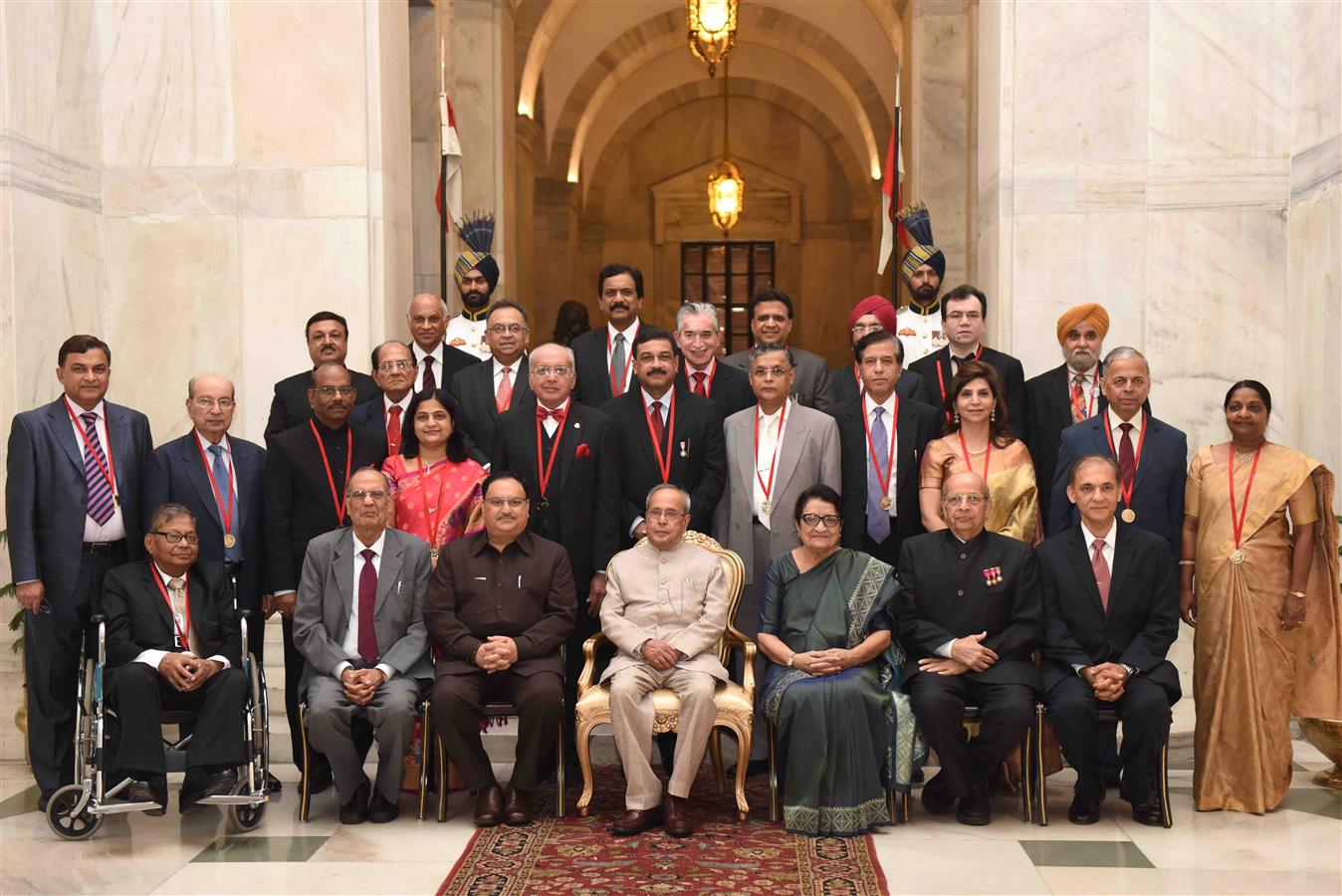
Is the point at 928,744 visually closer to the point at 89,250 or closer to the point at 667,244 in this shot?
the point at 89,250

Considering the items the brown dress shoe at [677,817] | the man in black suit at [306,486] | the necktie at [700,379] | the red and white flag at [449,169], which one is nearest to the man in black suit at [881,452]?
the necktie at [700,379]

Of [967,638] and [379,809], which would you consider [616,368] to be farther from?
[379,809]

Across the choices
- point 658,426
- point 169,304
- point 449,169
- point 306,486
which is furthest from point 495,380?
point 449,169

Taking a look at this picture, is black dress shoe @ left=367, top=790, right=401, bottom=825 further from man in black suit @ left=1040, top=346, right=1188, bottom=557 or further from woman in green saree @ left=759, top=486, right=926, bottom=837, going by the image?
man in black suit @ left=1040, top=346, right=1188, bottom=557

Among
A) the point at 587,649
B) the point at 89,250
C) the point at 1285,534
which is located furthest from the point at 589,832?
the point at 89,250

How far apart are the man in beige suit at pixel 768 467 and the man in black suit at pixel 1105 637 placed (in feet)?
3.49

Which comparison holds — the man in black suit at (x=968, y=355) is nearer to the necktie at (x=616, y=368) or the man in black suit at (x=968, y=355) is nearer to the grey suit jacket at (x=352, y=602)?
the necktie at (x=616, y=368)

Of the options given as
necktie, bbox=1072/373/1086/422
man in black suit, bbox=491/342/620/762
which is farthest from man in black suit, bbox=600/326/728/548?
necktie, bbox=1072/373/1086/422

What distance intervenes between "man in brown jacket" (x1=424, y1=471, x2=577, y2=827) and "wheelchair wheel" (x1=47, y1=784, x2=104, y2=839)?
54.2 inches

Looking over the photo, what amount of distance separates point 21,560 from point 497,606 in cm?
197

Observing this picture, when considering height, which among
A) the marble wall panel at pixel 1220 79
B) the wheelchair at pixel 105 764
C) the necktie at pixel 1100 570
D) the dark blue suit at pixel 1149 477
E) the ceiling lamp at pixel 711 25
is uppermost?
the ceiling lamp at pixel 711 25

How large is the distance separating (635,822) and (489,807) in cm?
61

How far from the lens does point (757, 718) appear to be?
267 inches

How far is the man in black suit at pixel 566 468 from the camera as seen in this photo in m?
6.54
